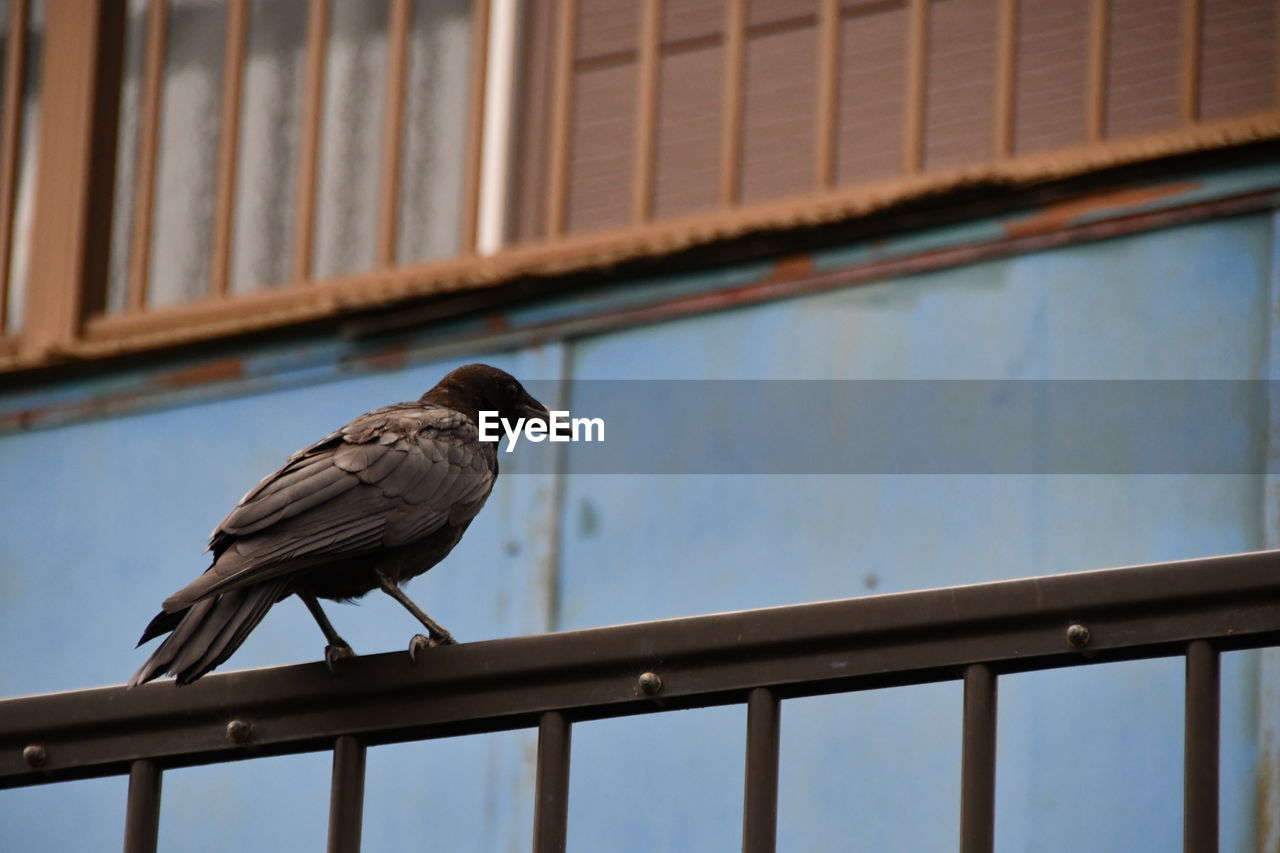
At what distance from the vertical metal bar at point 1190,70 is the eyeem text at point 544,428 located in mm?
1871

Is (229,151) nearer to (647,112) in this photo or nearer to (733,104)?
(647,112)

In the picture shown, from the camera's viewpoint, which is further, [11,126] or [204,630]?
[11,126]

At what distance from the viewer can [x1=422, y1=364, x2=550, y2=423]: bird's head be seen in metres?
5.12

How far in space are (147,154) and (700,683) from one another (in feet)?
16.9

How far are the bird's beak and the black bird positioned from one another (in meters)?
0.45

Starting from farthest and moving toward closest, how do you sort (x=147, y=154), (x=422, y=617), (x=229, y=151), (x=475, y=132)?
(x=147, y=154) → (x=229, y=151) → (x=475, y=132) → (x=422, y=617)

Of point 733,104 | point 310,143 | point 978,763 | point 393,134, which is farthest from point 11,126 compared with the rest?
point 978,763

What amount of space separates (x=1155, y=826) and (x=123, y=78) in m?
4.50

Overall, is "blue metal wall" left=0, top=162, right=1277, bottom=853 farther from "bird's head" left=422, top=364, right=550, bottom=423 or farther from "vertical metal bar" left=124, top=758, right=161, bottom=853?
"vertical metal bar" left=124, top=758, right=161, bottom=853

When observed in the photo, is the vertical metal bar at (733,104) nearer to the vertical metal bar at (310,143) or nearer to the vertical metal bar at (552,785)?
the vertical metal bar at (310,143)

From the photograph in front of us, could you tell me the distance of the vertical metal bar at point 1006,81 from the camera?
6.13 metres

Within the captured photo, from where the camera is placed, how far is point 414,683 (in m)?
2.98

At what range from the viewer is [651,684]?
280 centimetres

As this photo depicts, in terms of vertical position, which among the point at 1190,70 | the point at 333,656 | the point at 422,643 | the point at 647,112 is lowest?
the point at 333,656
